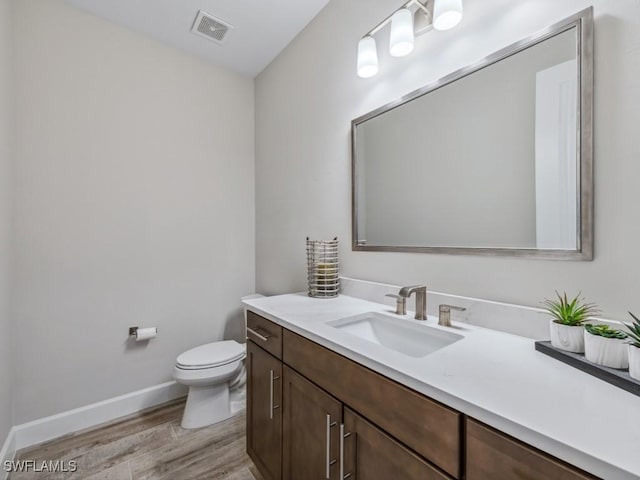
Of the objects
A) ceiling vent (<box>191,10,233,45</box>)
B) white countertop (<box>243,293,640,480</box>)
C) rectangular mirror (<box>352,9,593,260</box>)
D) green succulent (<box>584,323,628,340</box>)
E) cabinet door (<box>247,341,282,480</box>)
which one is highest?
ceiling vent (<box>191,10,233,45</box>)

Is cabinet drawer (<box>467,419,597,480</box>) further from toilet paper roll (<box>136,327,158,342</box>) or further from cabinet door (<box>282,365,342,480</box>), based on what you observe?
toilet paper roll (<box>136,327,158,342</box>)

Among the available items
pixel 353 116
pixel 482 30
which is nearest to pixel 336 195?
pixel 353 116

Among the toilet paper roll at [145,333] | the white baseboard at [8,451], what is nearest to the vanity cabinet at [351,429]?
the toilet paper roll at [145,333]

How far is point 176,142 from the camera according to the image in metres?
2.21

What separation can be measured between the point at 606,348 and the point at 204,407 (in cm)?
202

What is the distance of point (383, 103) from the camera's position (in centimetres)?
146

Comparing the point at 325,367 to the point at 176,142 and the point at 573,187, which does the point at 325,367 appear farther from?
the point at 176,142

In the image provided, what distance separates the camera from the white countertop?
1.40ft

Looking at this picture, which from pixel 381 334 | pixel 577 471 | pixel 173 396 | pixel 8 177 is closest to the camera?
pixel 577 471

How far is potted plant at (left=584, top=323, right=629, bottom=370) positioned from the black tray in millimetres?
15

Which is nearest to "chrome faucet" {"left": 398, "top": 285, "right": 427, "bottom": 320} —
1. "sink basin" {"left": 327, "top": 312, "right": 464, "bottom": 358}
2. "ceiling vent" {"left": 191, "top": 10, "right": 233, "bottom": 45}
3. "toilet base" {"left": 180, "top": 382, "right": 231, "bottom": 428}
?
"sink basin" {"left": 327, "top": 312, "right": 464, "bottom": 358}

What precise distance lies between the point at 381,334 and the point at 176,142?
2.03 m

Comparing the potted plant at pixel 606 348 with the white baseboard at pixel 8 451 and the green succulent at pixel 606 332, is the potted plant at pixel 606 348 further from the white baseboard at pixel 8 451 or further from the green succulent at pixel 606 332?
the white baseboard at pixel 8 451

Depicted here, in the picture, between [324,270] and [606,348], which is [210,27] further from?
[606,348]
